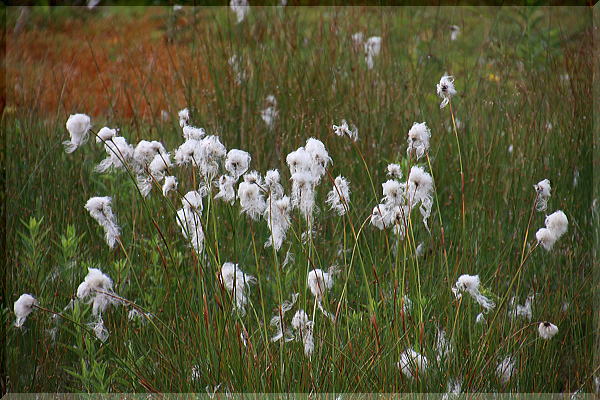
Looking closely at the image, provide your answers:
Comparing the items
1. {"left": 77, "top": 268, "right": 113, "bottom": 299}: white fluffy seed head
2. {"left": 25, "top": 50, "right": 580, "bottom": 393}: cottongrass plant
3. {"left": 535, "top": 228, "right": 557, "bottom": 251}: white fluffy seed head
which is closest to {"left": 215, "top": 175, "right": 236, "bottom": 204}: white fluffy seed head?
{"left": 25, "top": 50, "right": 580, "bottom": 393}: cottongrass plant

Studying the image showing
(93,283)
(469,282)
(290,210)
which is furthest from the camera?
(290,210)

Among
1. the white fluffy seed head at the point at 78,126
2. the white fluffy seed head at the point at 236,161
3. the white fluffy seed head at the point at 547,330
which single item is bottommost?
the white fluffy seed head at the point at 547,330

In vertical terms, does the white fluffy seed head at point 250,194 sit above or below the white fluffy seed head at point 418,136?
below

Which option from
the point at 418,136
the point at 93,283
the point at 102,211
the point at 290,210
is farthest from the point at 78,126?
the point at 418,136

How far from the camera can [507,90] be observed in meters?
3.14

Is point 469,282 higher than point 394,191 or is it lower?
lower

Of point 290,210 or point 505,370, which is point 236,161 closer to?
point 290,210

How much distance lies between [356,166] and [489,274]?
2.38ft

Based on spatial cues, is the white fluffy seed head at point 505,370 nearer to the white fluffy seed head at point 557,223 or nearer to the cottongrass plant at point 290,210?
the cottongrass plant at point 290,210

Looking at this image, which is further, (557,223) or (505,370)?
(505,370)

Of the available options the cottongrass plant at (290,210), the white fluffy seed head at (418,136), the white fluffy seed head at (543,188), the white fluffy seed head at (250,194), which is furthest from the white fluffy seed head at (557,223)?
the white fluffy seed head at (250,194)

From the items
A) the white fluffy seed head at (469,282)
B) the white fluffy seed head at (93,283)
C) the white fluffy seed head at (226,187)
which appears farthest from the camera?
the white fluffy seed head at (226,187)

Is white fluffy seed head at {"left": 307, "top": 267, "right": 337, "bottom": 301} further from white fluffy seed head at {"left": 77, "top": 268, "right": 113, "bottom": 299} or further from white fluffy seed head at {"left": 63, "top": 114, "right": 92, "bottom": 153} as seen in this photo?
white fluffy seed head at {"left": 63, "top": 114, "right": 92, "bottom": 153}

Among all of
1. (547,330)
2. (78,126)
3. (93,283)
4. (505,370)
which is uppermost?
(78,126)
